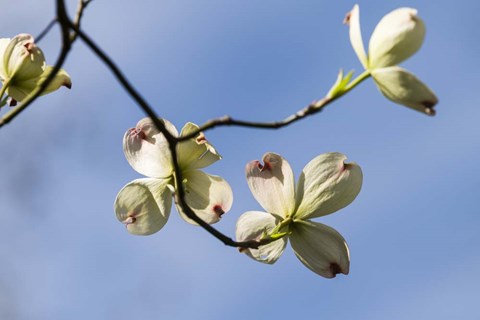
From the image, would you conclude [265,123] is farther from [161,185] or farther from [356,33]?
[161,185]

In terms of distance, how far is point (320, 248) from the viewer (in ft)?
4.53

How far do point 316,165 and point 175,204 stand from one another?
0.95 ft

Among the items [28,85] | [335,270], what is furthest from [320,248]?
[28,85]

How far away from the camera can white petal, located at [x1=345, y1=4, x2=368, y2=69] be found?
109 cm

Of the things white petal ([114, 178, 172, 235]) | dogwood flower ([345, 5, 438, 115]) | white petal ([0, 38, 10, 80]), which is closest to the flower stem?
dogwood flower ([345, 5, 438, 115])

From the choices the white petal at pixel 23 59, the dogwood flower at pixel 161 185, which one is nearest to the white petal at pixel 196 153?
the dogwood flower at pixel 161 185

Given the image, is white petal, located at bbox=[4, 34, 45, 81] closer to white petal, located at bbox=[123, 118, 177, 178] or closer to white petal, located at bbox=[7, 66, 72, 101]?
white petal, located at bbox=[7, 66, 72, 101]

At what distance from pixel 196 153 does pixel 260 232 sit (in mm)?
207

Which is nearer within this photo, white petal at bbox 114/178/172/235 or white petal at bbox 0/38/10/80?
white petal at bbox 0/38/10/80

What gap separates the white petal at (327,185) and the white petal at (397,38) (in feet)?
1.04

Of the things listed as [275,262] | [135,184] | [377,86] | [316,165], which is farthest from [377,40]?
[135,184]

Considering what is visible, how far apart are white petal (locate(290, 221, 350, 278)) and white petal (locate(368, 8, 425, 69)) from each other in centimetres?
41

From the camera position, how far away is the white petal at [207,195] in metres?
1.44

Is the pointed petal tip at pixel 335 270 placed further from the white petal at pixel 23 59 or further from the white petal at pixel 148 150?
the white petal at pixel 23 59
